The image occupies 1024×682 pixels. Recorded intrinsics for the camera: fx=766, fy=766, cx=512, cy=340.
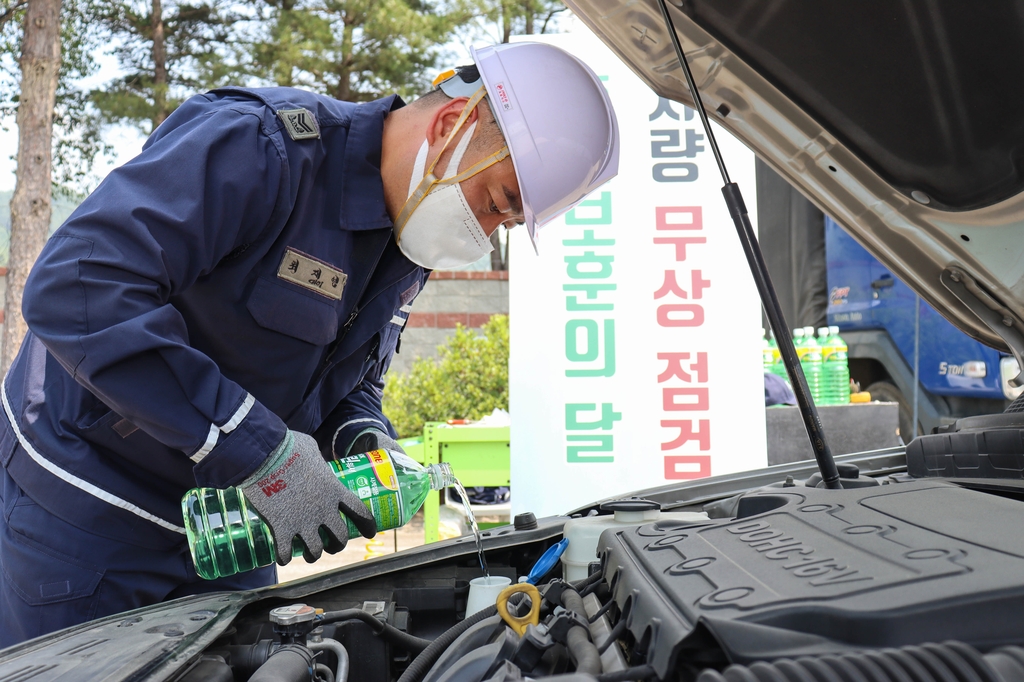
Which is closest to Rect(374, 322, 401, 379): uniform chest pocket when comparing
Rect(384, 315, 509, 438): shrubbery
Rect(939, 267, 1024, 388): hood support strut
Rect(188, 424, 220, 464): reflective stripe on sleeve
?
Rect(188, 424, 220, 464): reflective stripe on sleeve

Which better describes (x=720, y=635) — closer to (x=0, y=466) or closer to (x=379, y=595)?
(x=379, y=595)

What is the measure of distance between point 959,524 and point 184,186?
44.8 inches

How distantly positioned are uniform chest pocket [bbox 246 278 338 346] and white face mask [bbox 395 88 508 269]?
24 centimetres

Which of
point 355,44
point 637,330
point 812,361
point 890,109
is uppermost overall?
point 355,44

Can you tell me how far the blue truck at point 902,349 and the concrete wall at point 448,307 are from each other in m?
4.51

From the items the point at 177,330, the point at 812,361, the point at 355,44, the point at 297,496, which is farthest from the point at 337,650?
the point at 355,44

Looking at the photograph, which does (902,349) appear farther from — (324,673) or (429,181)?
(324,673)

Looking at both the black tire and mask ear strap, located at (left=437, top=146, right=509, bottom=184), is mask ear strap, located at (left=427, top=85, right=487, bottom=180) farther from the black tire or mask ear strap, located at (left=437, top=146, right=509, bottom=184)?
the black tire

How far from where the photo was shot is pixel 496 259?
12.8m

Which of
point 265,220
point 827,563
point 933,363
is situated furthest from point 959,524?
Result: point 933,363

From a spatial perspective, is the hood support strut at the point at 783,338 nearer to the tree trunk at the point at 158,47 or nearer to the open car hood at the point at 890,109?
the open car hood at the point at 890,109

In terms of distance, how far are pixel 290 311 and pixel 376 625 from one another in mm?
574

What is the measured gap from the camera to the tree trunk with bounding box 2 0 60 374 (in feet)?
19.0

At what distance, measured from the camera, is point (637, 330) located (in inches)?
139
